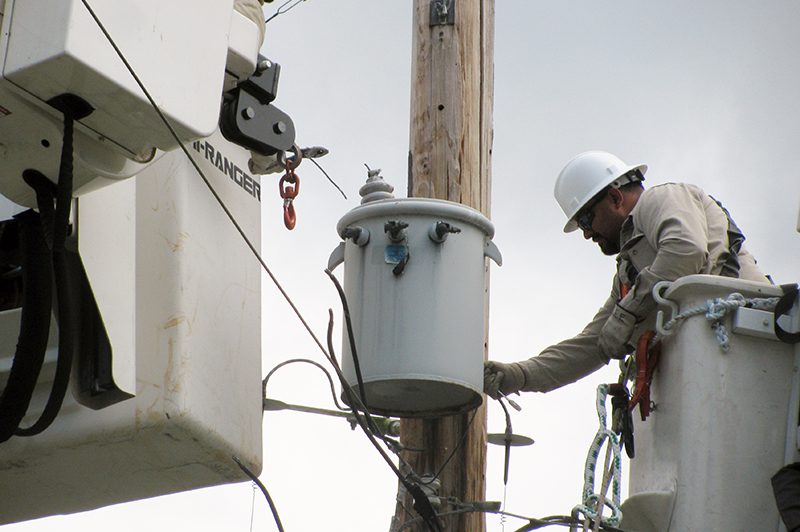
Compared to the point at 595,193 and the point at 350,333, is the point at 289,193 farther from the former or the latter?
the point at 595,193

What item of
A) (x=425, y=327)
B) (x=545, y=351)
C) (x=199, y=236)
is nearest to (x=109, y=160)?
(x=199, y=236)

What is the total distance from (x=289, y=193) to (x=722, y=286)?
52.7 inches

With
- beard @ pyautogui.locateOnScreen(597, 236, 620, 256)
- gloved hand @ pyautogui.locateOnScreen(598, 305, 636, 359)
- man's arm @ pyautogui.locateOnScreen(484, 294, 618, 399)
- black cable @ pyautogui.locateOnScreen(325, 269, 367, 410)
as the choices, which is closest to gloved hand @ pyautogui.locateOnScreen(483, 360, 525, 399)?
man's arm @ pyautogui.locateOnScreen(484, 294, 618, 399)

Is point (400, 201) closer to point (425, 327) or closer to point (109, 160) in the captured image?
point (425, 327)

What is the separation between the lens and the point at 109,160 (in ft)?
10.3

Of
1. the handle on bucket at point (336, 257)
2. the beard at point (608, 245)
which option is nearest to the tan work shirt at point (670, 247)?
the beard at point (608, 245)

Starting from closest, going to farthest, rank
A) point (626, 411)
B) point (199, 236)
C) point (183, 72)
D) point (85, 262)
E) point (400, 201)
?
point (183, 72) → point (85, 262) → point (199, 236) → point (626, 411) → point (400, 201)

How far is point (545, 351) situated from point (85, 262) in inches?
116

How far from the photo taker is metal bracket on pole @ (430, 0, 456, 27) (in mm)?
5969

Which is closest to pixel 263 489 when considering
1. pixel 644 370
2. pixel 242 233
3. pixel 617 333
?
pixel 242 233

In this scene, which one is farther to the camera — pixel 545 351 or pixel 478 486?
pixel 545 351

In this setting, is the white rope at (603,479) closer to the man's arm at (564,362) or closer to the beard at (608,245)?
the man's arm at (564,362)

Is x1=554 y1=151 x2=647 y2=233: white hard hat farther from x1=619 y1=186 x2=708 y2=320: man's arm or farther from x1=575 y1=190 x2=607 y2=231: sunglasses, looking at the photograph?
x1=619 y1=186 x2=708 y2=320: man's arm

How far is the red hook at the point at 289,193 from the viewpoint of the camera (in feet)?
14.1
